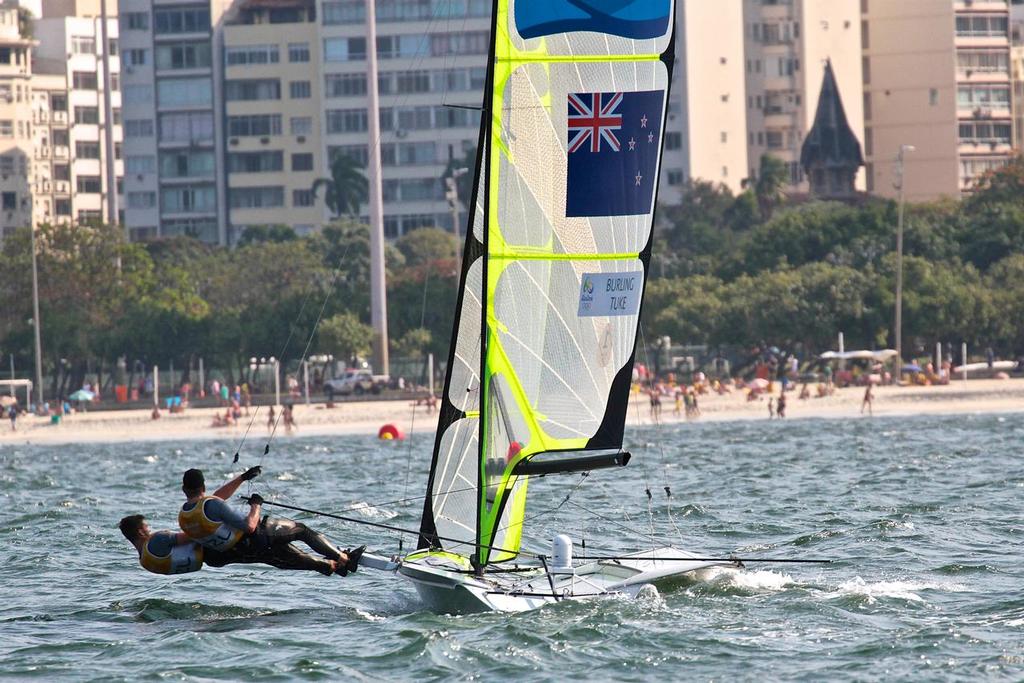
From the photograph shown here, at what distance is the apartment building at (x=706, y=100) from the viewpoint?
119125 mm

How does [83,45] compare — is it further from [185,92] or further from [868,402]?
[868,402]

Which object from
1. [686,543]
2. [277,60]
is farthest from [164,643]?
[277,60]

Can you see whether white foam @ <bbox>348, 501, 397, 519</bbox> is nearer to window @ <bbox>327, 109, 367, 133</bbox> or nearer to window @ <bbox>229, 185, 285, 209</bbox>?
window @ <bbox>327, 109, 367, 133</bbox>

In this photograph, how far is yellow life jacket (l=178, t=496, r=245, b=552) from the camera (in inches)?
696

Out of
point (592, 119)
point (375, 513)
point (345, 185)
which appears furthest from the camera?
point (345, 185)

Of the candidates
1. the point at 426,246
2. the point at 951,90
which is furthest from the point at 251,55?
the point at 951,90

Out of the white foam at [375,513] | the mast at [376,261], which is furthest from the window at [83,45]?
the white foam at [375,513]

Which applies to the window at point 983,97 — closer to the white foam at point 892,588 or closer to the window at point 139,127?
the window at point 139,127

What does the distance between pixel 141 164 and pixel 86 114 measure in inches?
200

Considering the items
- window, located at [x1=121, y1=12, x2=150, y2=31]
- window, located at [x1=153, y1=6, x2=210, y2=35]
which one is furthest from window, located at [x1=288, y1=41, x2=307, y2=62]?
window, located at [x1=121, y1=12, x2=150, y2=31]

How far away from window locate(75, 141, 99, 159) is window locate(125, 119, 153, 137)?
2.41 m

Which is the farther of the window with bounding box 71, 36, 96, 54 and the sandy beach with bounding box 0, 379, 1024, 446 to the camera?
the window with bounding box 71, 36, 96, 54

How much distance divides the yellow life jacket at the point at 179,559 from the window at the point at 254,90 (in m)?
109

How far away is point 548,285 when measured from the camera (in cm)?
1848
